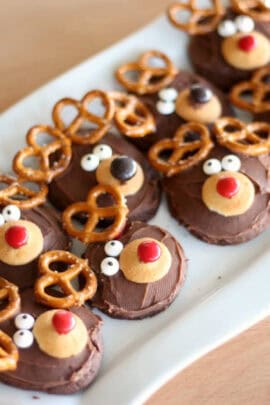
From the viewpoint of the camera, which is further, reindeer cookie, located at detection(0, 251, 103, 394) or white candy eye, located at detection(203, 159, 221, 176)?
white candy eye, located at detection(203, 159, 221, 176)

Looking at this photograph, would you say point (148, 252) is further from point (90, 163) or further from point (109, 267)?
point (90, 163)

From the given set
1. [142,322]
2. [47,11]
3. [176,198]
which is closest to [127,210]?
[176,198]

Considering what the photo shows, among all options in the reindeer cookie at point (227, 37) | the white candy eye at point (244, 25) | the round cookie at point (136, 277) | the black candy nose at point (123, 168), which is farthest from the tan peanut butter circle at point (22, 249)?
the white candy eye at point (244, 25)

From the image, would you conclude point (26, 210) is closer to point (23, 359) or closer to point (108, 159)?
point (108, 159)

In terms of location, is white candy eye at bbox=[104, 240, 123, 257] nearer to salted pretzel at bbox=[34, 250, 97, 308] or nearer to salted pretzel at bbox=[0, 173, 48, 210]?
salted pretzel at bbox=[34, 250, 97, 308]

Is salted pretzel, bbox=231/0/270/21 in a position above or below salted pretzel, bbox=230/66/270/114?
above


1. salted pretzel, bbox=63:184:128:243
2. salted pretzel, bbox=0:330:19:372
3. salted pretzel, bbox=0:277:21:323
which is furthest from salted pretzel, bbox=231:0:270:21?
salted pretzel, bbox=0:330:19:372

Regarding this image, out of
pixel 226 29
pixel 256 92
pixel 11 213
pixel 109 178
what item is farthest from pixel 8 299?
pixel 226 29

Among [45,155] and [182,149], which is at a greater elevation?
[45,155]
